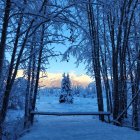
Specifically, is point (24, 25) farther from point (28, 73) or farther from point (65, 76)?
point (65, 76)

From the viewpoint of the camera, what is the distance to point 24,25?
31.7ft

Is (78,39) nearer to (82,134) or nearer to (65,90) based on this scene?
(82,134)

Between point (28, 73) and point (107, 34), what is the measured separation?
5.67 metres

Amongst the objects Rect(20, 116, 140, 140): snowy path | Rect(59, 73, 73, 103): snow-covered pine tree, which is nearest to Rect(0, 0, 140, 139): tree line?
Rect(20, 116, 140, 140): snowy path

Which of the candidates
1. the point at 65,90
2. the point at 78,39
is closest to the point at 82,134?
the point at 78,39

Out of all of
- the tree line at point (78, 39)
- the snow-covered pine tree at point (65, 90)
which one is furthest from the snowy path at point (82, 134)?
the snow-covered pine tree at point (65, 90)

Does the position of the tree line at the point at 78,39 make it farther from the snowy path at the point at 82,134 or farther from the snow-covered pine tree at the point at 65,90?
the snow-covered pine tree at the point at 65,90

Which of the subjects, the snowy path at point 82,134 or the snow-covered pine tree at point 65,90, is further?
the snow-covered pine tree at point 65,90

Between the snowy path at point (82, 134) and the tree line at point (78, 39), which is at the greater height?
the tree line at point (78, 39)

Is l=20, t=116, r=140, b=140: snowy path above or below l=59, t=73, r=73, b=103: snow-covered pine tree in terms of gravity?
below

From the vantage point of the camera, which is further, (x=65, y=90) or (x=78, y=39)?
(x=65, y=90)

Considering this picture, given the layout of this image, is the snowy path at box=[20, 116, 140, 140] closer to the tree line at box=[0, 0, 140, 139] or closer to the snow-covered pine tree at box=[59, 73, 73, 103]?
the tree line at box=[0, 0, 140, 139]

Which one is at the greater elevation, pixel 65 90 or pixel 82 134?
pixel 65 90

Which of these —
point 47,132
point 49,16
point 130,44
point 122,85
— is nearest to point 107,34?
point 130,44
